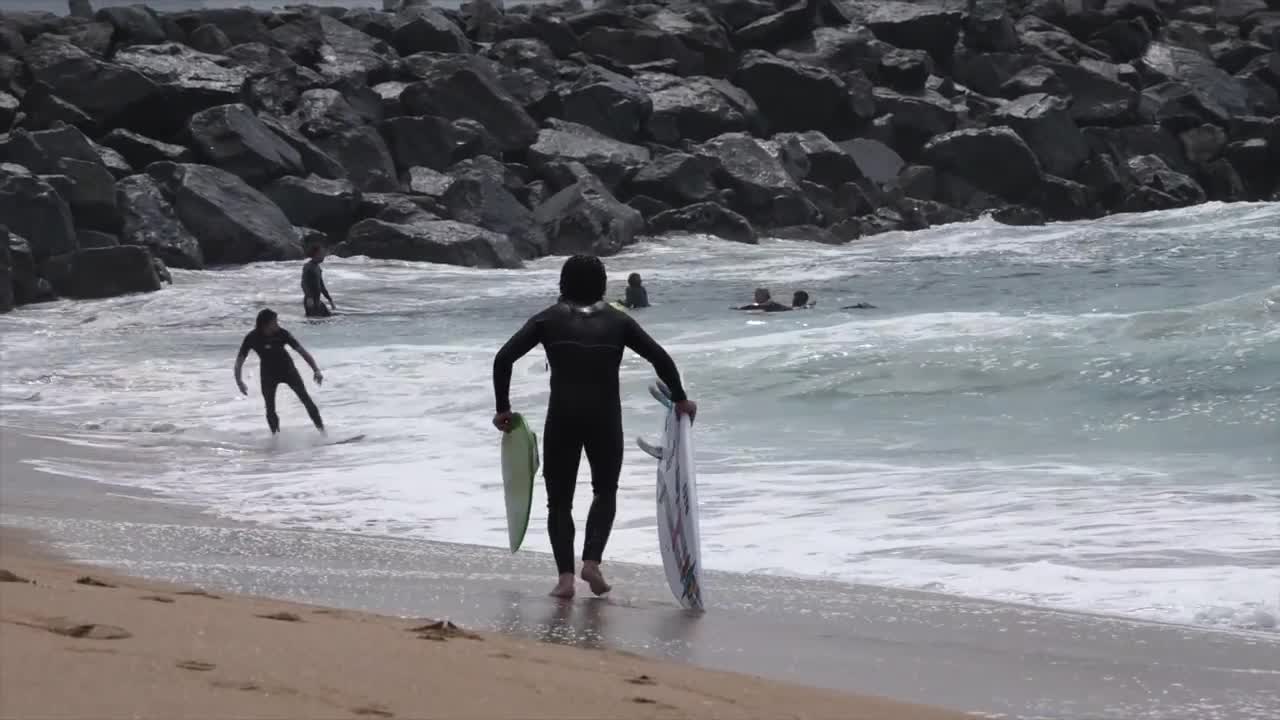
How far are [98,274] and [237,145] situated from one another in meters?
5.68

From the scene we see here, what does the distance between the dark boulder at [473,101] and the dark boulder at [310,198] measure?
4.67m

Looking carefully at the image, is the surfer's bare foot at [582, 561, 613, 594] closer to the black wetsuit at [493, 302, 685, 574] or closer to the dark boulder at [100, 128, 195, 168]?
the black wetsuit at [493, 302, 685, 574]

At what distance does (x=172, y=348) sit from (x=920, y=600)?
49.7 feet

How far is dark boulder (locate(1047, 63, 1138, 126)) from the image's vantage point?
40.5 meters

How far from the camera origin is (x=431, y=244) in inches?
1069

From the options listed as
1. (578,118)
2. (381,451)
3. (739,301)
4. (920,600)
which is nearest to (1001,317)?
(739,301)

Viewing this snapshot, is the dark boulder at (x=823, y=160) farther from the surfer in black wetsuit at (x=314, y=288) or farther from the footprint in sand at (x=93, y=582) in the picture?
the footprint in sand at (x=93, y=582)

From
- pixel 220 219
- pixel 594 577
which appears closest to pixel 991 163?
pixel 220 219

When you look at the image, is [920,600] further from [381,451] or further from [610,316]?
[381,451]

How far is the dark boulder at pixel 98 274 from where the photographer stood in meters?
23.5

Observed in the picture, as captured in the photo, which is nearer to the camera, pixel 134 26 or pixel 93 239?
pixel 93 239

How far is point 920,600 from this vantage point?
5996 mm

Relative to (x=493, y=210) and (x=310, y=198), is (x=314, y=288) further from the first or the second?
(x=493, y=210)

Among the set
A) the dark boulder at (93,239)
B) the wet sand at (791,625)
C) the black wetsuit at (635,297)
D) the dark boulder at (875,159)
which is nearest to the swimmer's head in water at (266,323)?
the wet sand at (791,625)
